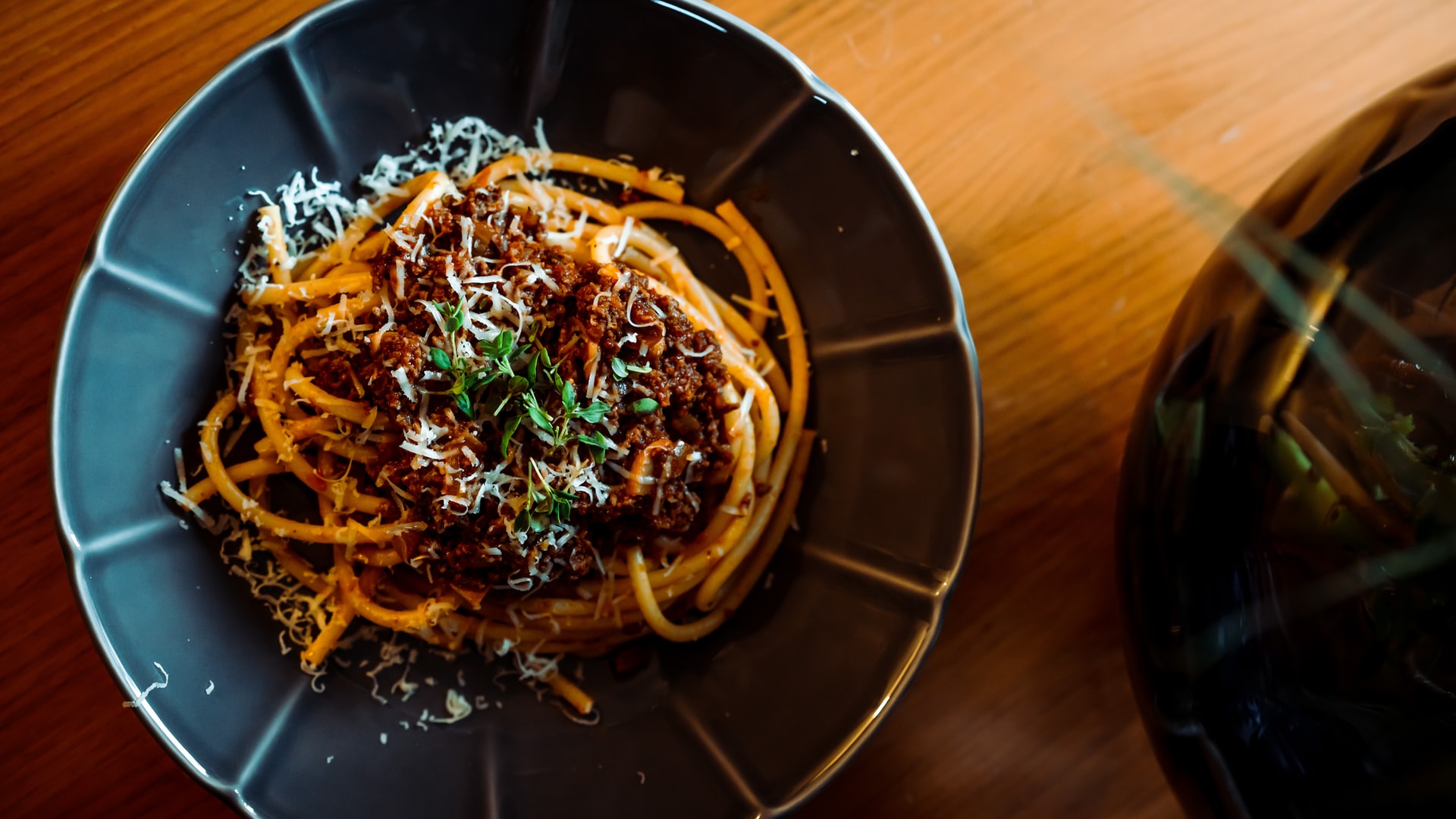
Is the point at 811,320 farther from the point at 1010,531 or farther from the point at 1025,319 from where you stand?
the point at 1010,531

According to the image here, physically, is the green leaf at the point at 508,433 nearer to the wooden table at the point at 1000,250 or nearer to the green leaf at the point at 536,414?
the green leaf at the point at 536,414

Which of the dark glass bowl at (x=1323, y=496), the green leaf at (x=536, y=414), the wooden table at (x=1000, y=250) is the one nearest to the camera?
the dark glass bowl at (x=1323, y=496)

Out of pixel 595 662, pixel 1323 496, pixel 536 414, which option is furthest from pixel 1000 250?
pixel 595 662

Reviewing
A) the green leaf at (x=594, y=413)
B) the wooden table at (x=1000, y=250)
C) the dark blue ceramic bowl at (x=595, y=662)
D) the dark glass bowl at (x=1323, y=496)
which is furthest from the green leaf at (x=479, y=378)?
the dark glass bowl at (x=1323, y=496)

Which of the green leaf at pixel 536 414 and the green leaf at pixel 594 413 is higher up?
the green leaf at pixel 536 414

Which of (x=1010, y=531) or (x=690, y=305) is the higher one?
(x=690, y=305)

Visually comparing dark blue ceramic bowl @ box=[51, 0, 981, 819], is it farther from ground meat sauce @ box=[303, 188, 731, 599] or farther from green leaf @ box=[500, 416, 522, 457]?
green leaf @ box=[500, 416, 522, 457]

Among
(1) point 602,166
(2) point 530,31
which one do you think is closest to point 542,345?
(1) point 602,166
